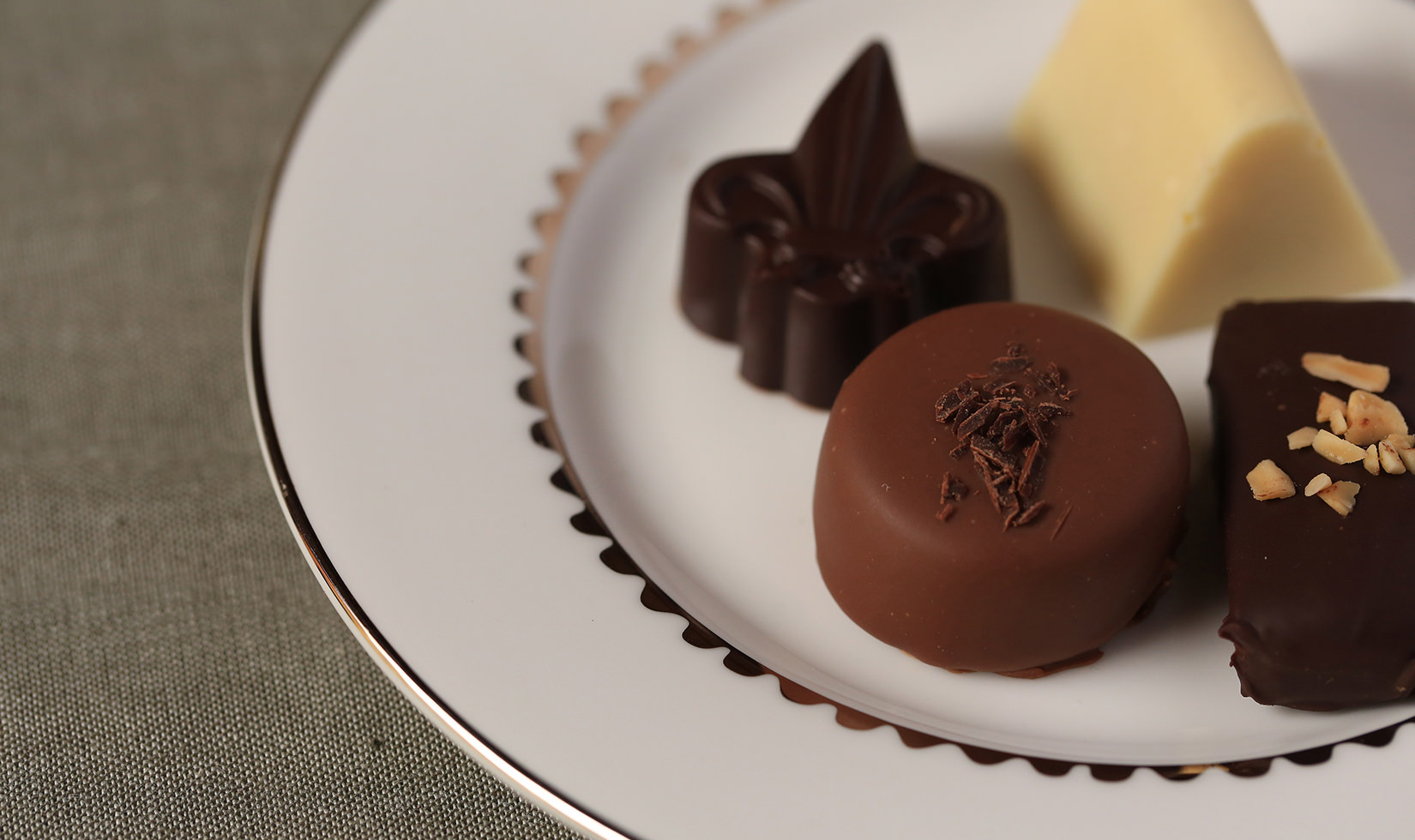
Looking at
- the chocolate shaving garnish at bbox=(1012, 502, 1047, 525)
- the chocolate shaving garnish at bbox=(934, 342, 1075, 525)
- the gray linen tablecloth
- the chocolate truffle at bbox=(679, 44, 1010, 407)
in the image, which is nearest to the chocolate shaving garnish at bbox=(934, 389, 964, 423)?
the chocolate shaving garnish at bbox=(934, 342, 1075, 525)

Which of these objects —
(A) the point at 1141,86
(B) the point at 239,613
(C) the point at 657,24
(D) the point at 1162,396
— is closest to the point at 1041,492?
(D) the point at 1162,396

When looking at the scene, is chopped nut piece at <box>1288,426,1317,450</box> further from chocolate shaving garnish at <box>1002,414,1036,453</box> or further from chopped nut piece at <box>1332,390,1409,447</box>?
chocolate shaving garnish at <box>1002,414,1036,453</box>

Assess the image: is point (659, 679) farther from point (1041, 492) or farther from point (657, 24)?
point (657, 24)

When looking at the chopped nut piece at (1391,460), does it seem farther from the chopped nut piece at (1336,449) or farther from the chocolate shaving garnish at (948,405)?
the chocolate shaving garnish at (948,405)

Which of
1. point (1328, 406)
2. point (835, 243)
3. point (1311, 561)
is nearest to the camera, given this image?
point (1311, 561)

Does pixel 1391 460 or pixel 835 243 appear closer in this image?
pixel 1391 460

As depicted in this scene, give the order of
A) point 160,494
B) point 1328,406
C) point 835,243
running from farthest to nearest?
point 160,494 < point 835,243 < point 1328,406

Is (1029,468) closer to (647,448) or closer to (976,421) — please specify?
(976,421)

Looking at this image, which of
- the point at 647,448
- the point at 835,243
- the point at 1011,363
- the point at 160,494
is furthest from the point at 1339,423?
the point at 160,494
